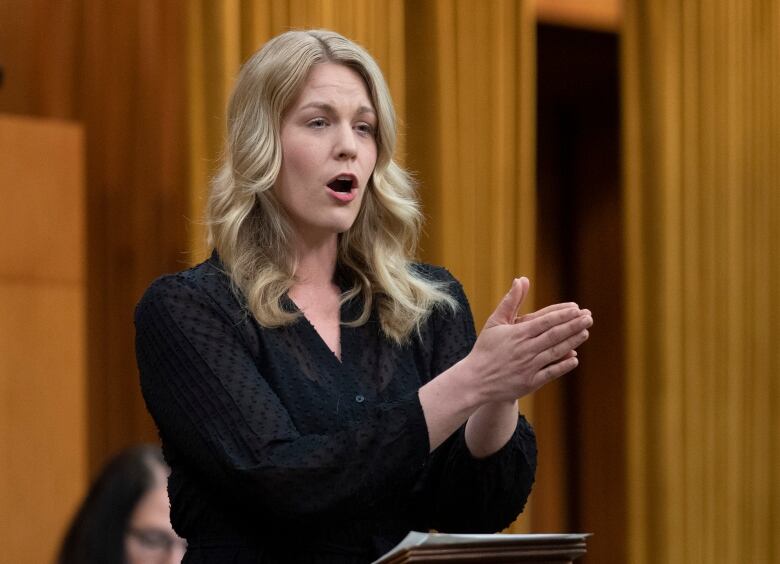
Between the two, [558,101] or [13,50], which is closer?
[13,50]

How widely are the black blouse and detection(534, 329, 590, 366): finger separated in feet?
0.62

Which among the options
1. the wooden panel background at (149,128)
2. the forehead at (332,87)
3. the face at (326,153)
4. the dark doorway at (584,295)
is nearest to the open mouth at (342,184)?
the face at (326,153)

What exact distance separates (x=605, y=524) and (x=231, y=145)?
462 cm

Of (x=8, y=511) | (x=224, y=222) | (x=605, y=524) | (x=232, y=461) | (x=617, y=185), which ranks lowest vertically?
(x=605, y=524)

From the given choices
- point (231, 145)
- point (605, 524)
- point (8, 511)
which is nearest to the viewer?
point (231, 145)

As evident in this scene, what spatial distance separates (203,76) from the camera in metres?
3.88

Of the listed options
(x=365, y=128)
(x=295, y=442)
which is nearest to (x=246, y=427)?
(x=295, y=442)

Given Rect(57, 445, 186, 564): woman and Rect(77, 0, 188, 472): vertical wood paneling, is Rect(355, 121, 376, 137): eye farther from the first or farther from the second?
Rect(77, 0, 188, 472): vertical wood paneling

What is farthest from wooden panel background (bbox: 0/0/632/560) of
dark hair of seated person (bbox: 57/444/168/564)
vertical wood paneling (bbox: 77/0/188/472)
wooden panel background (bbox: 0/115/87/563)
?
dark hair of seated person (bbox: 57/444/168/564)

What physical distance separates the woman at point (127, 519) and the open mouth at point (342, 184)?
0.92 meters

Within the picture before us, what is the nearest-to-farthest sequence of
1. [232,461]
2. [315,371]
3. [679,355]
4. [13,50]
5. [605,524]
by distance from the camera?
[232,461] < [315,371] < [13,50] < [679,355] < [605,524]

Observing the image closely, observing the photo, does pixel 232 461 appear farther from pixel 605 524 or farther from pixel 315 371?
pixel 605 524

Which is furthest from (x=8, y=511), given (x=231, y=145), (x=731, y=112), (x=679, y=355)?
(x=731, y=112)

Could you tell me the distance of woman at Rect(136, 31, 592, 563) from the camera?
1817 millimetres
